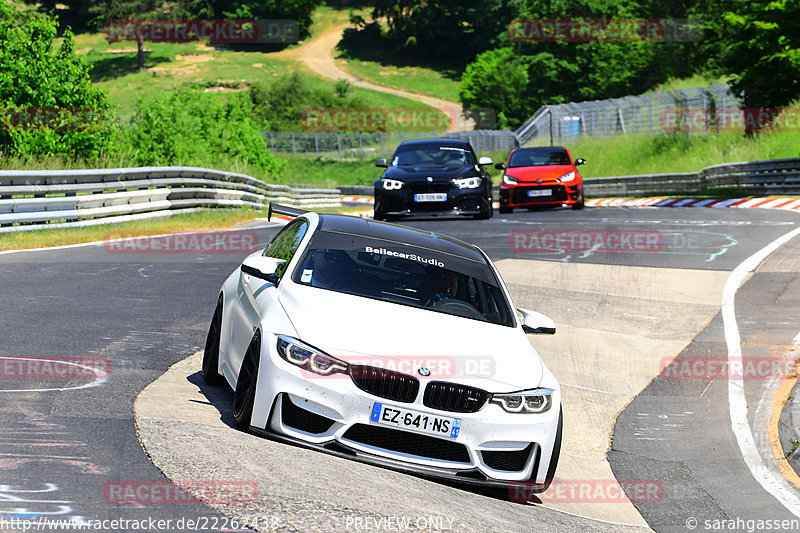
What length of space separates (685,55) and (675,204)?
53.8 m

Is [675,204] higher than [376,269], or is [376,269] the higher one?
[376,269]

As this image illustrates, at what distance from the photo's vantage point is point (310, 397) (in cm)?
588

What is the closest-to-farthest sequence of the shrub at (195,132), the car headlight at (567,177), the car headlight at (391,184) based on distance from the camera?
the car headlight at (391,184)
the car headlight at (567,177)
the shrub at (195,132)

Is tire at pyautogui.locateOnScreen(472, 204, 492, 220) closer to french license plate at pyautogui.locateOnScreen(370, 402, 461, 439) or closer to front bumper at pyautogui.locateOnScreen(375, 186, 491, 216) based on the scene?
front bumper at pyautogui.locateOnScreen(375, 186, 491, 216)

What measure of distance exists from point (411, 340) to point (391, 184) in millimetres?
13818

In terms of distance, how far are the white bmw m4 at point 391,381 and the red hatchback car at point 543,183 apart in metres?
18.9

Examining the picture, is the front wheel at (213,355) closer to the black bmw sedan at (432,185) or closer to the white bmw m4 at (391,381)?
the white bmw m4 at (391,381)

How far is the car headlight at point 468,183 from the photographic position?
19.9 meters

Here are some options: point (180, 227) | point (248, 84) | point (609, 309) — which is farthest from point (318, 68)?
point (609, 309)

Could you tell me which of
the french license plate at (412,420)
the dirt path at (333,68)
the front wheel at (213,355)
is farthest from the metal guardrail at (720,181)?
the dirt path at (333,68)

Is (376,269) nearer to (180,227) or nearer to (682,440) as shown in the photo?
(682,440)

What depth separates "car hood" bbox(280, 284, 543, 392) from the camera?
19.6 ft

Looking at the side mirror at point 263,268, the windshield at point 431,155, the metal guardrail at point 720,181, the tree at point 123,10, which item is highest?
the tree at point 123,10

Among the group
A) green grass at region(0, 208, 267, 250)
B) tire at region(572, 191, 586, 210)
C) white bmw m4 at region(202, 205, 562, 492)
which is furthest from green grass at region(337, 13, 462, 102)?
white bmw m4 at region(202, 205, 562, 492)
